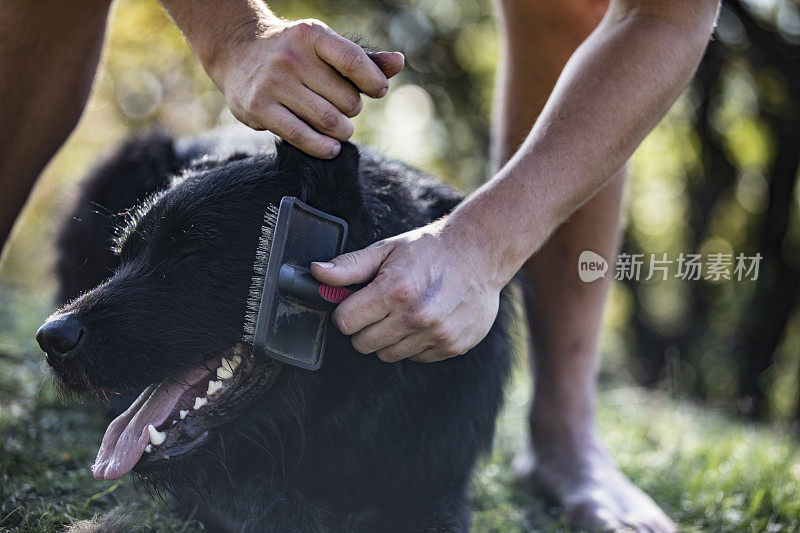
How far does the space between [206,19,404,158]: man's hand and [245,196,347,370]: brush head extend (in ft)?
0.63

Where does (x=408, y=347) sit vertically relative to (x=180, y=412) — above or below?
above

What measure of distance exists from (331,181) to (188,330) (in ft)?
1.76

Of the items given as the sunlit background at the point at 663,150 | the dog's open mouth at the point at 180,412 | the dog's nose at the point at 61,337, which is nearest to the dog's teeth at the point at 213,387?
the dog's open mouth at the point at 180,412

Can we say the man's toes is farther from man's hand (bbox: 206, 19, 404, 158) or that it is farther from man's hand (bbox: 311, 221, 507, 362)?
man's hand (bbox: 206, 19, 404, 158)

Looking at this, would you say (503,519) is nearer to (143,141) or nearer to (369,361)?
(369,361)

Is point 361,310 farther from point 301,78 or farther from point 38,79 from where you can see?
point 38,79

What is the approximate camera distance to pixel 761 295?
981 cm

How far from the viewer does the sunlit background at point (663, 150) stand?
9367 millimetres

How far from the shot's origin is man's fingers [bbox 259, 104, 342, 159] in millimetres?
1597

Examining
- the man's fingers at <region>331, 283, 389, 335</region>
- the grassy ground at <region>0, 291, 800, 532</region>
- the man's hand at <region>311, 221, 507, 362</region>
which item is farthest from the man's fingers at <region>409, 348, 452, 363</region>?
the grassy ground at <region>0, 291, 800, 532</region>

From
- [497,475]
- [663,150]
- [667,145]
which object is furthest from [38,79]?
[663,150]

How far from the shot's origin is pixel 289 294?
1.54 m

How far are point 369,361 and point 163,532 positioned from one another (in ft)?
2.32

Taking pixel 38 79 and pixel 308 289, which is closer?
pixel 308 289
